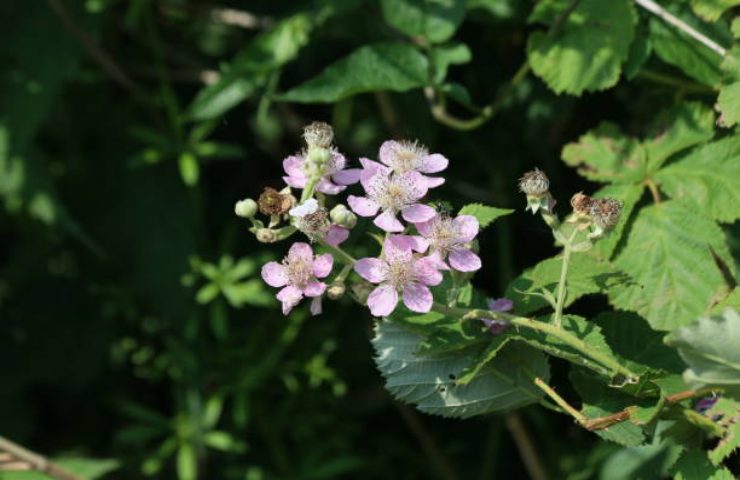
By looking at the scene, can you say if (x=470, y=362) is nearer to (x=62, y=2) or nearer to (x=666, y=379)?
(x=666, y=379)

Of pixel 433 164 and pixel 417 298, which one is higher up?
pixel 433 164

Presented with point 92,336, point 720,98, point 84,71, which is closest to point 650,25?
point 720,98

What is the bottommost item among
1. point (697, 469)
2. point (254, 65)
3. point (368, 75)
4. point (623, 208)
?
point (697, 469)

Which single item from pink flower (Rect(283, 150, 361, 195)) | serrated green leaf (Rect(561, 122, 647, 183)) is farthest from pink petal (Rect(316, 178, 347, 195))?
serrated green leaf (Rect(561, 122, 647, 183))

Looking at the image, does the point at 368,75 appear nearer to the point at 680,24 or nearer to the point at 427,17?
the point at 427,17

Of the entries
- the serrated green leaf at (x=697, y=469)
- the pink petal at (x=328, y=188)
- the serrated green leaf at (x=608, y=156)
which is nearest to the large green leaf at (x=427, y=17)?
the serrated green leaf at (x=608, y=156)

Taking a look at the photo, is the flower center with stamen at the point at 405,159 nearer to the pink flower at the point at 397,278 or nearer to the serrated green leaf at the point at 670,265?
the pink flower at the point at 397,278

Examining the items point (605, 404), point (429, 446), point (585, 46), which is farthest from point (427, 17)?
point (429, 446)
